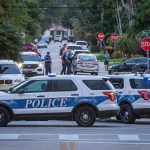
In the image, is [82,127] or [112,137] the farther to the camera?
[82,127]

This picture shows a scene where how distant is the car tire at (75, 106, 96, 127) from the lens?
21750mm

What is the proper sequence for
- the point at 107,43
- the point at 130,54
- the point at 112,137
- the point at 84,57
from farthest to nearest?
the point at 107,43
the point at 130,54
the point at 84,57
the point at 112,137

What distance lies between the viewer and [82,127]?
21688 millimetres

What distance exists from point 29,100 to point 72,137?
3726 millimetres

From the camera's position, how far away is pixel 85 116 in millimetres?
21812

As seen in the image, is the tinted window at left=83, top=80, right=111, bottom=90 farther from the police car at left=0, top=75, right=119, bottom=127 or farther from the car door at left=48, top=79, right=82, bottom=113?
the car door at left=48, top=79, right=82, bottom=113

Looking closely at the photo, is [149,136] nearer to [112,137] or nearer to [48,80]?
[112,137]

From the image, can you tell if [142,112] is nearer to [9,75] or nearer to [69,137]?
[69,137]

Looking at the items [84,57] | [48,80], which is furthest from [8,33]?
[48,80]

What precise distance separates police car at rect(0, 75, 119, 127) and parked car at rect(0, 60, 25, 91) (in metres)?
8.54

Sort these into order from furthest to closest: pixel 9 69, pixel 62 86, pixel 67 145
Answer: pixel 9 69 → pixel 62 86 → pixel 67 145

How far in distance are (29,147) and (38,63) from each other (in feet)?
94.1

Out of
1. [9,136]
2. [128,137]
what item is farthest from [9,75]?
[128,137]

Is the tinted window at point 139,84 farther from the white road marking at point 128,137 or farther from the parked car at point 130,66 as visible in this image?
the parked car at point 130,66
